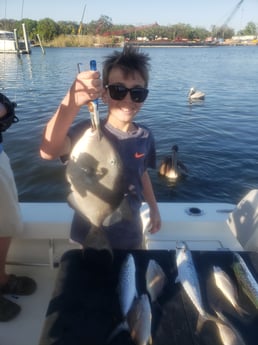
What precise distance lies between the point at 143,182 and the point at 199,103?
659 inches

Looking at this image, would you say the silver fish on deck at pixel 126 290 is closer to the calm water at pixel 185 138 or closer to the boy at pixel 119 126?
the boy at pixel 119 126

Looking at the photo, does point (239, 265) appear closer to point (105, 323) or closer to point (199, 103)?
point (105, 323)

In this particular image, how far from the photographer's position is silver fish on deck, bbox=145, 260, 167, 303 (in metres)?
2.27

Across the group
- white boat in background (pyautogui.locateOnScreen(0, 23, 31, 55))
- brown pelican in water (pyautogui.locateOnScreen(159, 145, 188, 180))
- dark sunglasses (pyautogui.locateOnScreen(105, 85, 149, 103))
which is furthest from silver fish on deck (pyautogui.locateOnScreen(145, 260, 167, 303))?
brown pelican in water (pyautogui.locateOnScreen(159, 145, 188, 180))

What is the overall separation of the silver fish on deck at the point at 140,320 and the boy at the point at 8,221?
55.9 inches

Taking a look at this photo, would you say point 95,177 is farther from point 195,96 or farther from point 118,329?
point 195,96

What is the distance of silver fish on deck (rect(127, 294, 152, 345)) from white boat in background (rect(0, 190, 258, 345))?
107cm

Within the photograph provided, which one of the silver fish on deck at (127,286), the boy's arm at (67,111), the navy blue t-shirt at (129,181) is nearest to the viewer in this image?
the boy's arm at (67,111)

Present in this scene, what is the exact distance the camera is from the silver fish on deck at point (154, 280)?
227cm

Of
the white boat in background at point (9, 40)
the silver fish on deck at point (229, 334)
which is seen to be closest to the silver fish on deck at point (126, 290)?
the silver fish on deck at point (229, 334)

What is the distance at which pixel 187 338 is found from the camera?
1.96m

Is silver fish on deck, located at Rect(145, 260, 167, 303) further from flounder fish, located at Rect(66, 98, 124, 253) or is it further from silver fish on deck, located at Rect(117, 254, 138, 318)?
flounder fish, located at Rect(66, 98, 124, 253)

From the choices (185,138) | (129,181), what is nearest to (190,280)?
(129,181)

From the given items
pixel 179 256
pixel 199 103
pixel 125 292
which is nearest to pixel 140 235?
pixel 179 256
